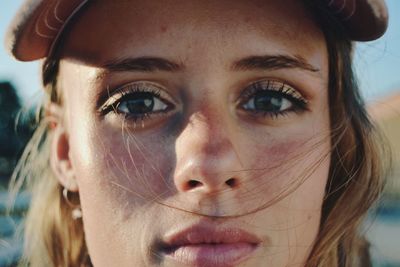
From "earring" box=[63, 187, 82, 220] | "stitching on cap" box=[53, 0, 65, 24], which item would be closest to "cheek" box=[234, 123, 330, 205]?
"stitching on cap" box=[53, 0, 65, 24]

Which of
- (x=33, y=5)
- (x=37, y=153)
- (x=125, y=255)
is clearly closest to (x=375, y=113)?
(x=125, y=255)

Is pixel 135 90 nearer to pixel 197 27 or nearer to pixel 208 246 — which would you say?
pixel 197 27

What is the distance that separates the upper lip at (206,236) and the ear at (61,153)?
1.54ft

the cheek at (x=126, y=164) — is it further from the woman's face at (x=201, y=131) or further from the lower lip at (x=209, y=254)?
the lower lip at (x=209, y=254)

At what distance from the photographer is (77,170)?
1452 mm

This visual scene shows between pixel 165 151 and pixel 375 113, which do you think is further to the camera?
pixel 375 113

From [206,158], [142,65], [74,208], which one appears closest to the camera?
[206,158]

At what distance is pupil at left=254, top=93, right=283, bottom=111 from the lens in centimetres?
137

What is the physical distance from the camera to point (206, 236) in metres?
1.22

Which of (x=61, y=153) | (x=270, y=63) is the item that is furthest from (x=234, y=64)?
(x=61, y=153)

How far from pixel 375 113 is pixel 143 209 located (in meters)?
0.79

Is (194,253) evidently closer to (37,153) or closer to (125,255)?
(125,255)

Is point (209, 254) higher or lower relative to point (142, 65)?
lower

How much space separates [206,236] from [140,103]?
386 millimetres
